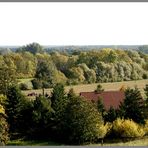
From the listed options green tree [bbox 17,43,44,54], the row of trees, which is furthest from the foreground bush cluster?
green tree [bbox 17,43,44,54]

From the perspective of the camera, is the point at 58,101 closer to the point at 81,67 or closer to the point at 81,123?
the point at 81,123

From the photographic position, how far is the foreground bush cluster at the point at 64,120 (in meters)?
15.2

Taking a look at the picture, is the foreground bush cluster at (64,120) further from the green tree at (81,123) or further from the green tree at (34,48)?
the green tree at (34,48)

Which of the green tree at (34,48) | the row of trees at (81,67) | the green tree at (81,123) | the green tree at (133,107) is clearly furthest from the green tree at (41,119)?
the green tree at (34,48)

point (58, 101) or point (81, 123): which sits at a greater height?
point (58, 101)

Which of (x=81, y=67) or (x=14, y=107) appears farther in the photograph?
(x=81, y=67)

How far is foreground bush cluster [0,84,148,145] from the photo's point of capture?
49.9 feet

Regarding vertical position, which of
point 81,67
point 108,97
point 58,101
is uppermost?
point 81,67

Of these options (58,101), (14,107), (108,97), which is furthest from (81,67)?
(14,107)

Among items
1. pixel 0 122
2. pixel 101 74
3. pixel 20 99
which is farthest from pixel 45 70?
pixel 0 122

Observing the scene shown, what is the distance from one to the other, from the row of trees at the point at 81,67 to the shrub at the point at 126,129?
50.6 ft

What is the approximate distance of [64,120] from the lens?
1573 centimetres

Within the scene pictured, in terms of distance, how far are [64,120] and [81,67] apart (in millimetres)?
19362

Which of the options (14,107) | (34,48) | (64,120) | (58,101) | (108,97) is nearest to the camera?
(64,120)
